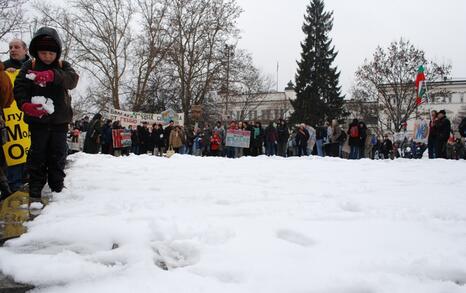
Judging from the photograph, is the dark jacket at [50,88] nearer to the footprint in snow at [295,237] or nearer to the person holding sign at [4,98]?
the person holding sign at [4,98]

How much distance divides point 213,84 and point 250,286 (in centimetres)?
3110

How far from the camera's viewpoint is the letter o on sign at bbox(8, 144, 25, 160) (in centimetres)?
512

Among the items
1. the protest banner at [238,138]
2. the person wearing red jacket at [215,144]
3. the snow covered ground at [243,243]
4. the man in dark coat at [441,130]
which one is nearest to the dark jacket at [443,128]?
the man in dark coat at [441,130]

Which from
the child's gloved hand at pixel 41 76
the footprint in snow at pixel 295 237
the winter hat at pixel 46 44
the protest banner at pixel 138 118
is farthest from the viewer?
the protest banner at pixel 138 118

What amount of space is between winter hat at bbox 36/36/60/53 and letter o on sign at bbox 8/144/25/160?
1.58 metres

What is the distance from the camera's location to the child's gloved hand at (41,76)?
13.0ft

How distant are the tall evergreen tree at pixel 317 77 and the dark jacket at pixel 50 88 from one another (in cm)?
3882

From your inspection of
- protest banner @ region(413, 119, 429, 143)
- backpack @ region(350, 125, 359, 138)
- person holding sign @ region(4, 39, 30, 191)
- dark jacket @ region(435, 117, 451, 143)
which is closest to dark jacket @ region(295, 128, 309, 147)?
backpack @ region(350, 125, 359, 138)

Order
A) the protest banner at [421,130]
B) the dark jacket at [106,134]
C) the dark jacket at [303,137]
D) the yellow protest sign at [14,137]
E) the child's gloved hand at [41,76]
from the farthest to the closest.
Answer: the protest banner at [421,130]
the dark jacket at [303,137]
the dark jacket at [106,134]
the yellow protest sign at [14,137]
the child's gloved hand at [41,76]

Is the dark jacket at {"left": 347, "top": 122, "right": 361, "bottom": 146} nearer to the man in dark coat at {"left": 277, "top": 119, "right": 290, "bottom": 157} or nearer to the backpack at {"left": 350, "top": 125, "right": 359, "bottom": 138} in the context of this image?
the backpack at {"left": 350, "top": 125, "right": 359, "bottom": 138}

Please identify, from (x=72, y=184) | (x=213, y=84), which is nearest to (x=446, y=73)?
(x=213, y=84)

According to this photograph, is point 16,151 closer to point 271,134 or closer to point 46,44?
point 46,44

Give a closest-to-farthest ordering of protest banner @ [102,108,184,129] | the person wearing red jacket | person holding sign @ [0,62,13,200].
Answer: person holding sign @ [0,62,13,200] → the person wearing red jacket → protest banner @ [102,108,184,129]

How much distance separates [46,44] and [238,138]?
1286 centimetres
